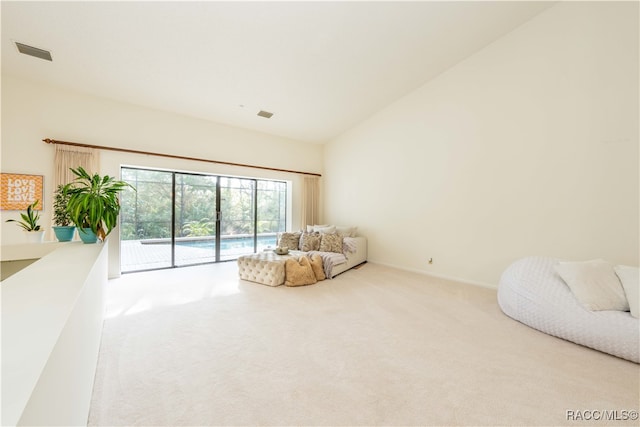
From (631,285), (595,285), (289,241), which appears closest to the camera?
(631,285)

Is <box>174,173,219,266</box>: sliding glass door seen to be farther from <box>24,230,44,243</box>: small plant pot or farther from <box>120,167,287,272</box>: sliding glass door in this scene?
<box>24,230,44,243</box>: small plant pot

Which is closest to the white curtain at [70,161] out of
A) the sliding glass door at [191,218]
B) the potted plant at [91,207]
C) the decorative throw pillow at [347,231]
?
the sliding glass door at [191,218]

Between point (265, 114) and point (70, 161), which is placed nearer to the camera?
point (70, 161)

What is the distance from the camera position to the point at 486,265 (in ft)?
13.0

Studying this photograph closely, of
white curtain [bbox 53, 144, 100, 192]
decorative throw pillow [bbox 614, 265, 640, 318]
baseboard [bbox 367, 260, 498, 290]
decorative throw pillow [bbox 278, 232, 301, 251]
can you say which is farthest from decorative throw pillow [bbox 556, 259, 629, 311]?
white curtain [bbox 53, 144, 100, 192]

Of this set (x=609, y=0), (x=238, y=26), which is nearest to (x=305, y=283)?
(x=238, y=26)

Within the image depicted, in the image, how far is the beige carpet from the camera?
1549 mm

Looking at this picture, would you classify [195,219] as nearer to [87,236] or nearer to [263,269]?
[263,269]

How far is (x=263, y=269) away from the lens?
13.1 feet

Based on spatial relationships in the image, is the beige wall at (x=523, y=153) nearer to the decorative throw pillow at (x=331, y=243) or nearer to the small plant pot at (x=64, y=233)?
the decorative throw pillow at (x=331, y=243)

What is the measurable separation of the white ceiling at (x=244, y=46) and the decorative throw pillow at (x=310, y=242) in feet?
8.78

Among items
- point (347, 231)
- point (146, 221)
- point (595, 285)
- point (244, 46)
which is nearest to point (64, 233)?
point (146, 221)

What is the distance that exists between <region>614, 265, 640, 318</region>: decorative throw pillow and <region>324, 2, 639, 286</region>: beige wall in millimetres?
758

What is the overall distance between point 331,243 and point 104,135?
4.35 meters
